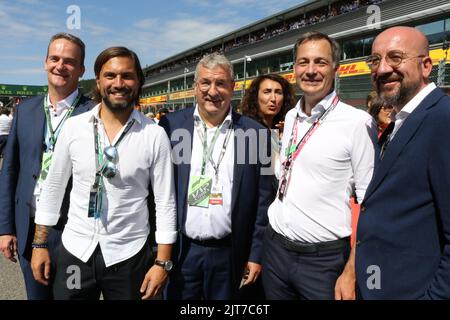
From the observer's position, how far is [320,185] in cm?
A: 213

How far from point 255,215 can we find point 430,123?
130cm

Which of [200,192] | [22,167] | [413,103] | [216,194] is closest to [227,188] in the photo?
[216,194]

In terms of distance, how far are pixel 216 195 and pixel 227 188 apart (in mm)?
95

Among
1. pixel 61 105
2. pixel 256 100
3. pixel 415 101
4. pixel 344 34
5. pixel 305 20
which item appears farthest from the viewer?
pixel 305 20

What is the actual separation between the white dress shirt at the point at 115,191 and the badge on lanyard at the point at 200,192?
0.61 ft

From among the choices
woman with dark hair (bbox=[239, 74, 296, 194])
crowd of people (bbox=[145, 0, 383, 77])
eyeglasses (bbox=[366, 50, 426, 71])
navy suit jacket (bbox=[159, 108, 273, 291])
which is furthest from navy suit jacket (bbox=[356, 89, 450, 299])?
crowd of people (bbox=[145, 0, 383, 77])

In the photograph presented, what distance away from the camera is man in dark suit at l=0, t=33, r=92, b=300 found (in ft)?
7.93

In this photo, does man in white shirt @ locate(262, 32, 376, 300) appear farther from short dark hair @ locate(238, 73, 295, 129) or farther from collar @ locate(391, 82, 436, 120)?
short dark hair @ locate(238, 73, 295, 129)

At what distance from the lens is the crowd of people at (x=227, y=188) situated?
5.59ft

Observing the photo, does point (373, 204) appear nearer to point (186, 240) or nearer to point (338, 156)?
point (338, 156)

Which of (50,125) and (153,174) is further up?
(50,125)

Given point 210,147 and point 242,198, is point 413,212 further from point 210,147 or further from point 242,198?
point 210,147

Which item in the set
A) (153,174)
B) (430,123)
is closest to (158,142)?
(153,174)

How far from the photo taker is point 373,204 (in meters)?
1.80
